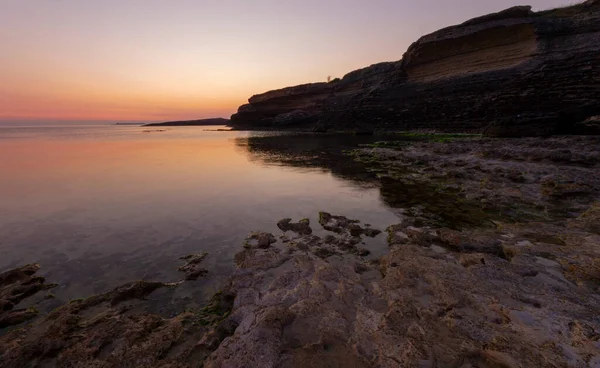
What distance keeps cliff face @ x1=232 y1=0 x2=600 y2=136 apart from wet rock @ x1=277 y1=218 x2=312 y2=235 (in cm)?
2301

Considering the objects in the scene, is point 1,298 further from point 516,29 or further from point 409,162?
point 516,29

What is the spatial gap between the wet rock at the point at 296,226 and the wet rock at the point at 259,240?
688 millimetres

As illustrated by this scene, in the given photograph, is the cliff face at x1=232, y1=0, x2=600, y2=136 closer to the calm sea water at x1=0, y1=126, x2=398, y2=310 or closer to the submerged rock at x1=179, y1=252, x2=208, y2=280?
the calm sea water at x1=0, y1=126, x2=398, y2=310

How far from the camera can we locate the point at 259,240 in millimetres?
6191

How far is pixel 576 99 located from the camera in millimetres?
24625

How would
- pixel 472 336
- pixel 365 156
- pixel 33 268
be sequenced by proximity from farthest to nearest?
pixel 365 156 < pixel 33 268 < pixel 472 336

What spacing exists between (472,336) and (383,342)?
106cm

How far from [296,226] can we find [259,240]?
1250mm

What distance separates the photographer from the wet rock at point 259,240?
603cm

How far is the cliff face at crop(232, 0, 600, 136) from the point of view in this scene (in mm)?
24172

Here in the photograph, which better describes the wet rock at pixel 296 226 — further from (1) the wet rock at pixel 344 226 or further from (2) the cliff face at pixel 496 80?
(2) the cliff face at pixel 496 80

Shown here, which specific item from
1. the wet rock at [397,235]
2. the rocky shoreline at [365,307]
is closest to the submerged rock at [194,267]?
the rocky shoreline at [365,307]

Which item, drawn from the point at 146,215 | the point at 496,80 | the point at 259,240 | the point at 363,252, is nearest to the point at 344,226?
the point at 363,252

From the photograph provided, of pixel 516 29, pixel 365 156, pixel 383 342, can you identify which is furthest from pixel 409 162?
pixel 516 29
